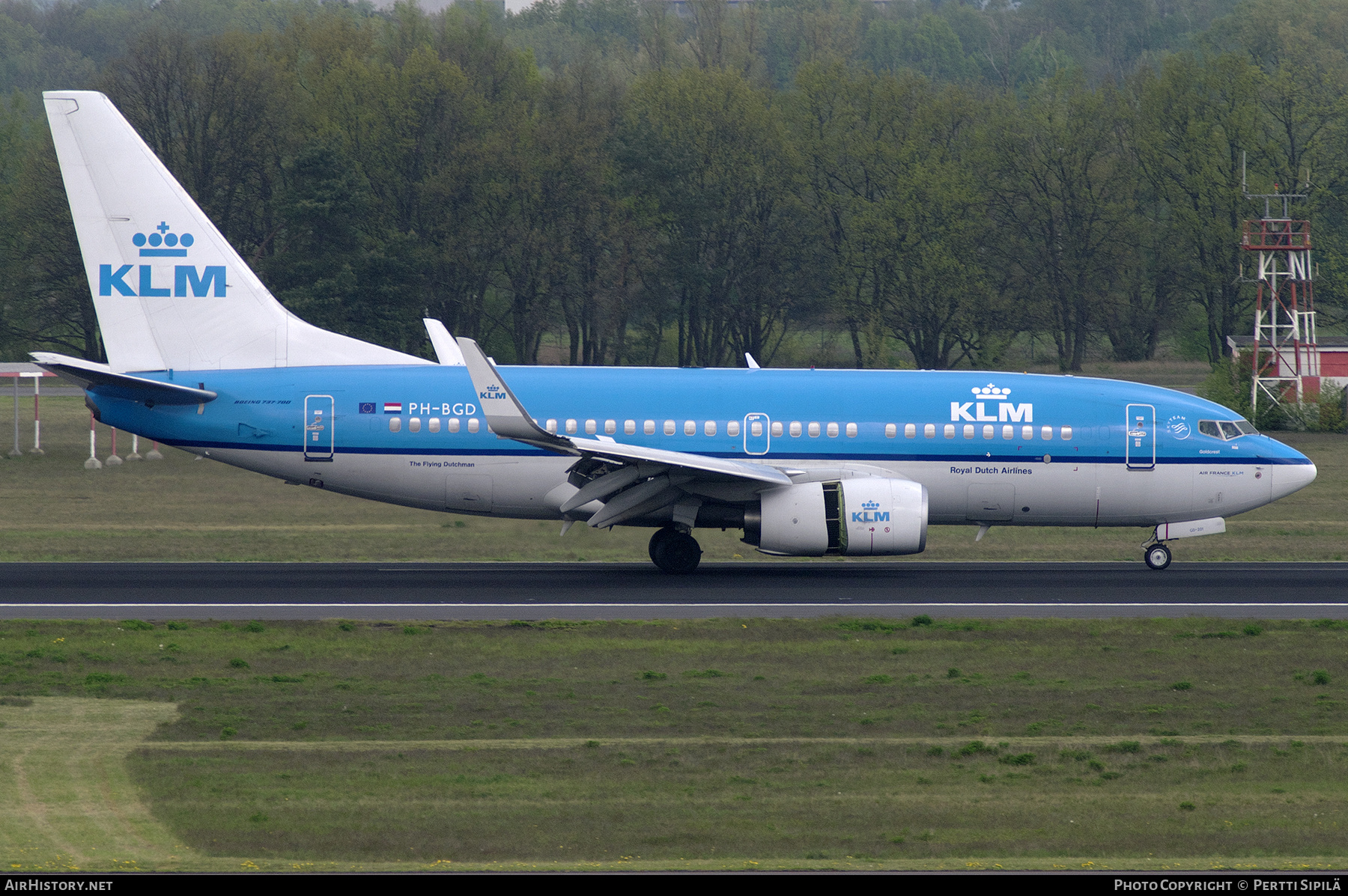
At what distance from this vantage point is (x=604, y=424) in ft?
85.7

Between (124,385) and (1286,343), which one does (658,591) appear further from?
(1286,343)

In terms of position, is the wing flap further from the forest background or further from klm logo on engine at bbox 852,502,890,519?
the forest background

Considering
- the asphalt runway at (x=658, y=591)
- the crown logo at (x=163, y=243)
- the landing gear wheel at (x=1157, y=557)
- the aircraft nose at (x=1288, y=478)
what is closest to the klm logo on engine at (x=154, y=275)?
the crown logo at (x=163, y=243)

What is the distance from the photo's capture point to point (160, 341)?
89.0 ft

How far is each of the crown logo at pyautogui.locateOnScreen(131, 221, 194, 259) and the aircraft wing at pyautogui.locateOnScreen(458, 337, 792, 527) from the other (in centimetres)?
717

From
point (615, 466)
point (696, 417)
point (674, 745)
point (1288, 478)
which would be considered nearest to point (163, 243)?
point (615, 466)

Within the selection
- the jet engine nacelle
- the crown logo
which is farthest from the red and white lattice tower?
the crown logo

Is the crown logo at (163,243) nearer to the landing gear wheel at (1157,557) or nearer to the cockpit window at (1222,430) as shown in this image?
the landing gear wheel at (1157,557)

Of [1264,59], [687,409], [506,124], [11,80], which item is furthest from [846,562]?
[11,80]

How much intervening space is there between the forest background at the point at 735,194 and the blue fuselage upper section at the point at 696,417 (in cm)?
4150

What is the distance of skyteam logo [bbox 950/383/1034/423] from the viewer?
26.6 meters

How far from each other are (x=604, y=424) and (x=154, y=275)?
9093 mm

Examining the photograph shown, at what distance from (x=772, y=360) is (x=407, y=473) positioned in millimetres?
53971

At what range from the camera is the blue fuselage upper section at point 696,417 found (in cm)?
2602
